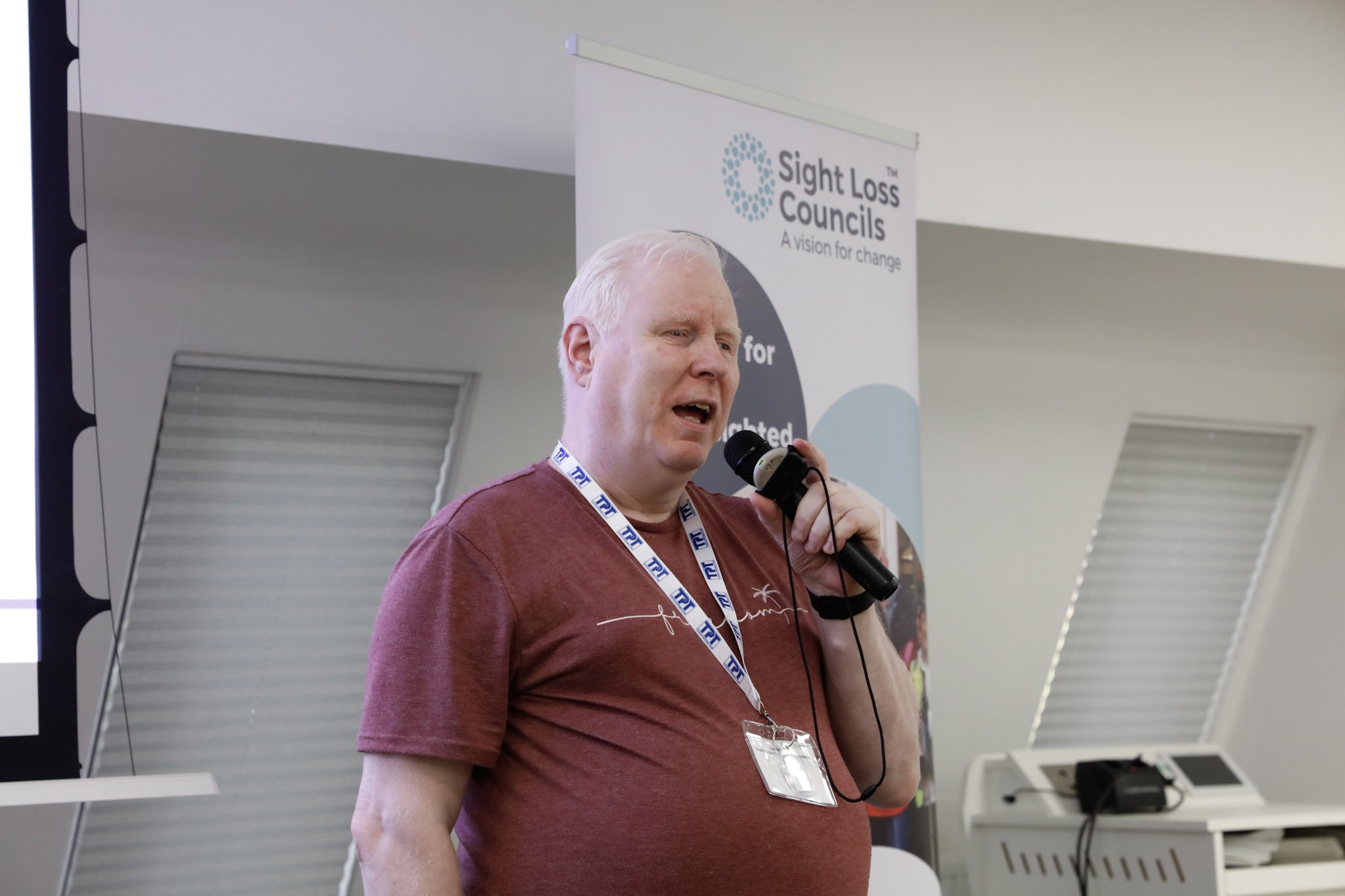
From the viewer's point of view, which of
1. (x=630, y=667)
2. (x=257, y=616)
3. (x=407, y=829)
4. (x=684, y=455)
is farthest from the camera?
(x=257, y=616)

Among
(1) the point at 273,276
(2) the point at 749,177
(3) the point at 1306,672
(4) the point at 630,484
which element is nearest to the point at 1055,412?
(3) the point at 1306,672

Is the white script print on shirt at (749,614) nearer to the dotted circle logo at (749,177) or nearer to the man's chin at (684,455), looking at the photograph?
the man's chin at (684,455)

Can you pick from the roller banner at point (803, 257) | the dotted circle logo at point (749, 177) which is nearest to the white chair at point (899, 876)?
the roller banner at point (803, 257)

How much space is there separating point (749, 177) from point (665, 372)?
1.14 m

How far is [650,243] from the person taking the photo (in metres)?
1.48

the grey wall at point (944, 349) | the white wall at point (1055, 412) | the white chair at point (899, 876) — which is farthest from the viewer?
the white wall at point (1055, 412)

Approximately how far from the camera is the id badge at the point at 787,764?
130 cm

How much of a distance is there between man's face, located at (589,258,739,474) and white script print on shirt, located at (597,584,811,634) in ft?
0.59

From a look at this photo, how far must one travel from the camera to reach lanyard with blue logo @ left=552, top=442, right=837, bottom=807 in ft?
4.32

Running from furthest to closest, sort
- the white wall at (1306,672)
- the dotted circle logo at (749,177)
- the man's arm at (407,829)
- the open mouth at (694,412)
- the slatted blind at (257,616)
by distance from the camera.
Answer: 1. the white wall at (1306,672)
2. the slatted blind at (257,616)
3. the dotted circle logo at (749,177)
4. the open mouth at (694,412)
5. the man's arm at (407,829)

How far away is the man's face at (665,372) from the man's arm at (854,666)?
139 mm

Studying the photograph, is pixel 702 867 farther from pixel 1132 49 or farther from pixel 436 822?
pixel 1132 49

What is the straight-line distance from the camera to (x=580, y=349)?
4.89 feet

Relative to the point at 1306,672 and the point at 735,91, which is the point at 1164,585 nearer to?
the point at 1306,672
